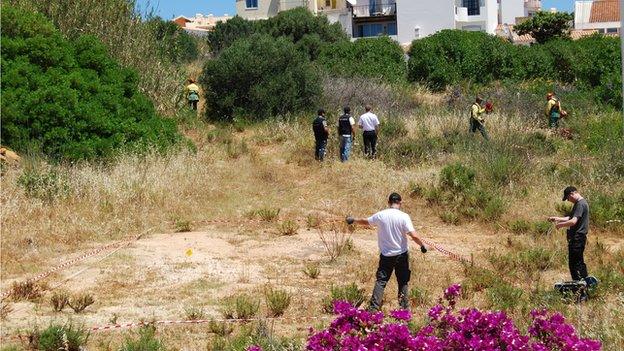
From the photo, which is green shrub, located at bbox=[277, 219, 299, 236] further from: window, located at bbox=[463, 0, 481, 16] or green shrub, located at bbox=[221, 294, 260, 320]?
window, located at bbox=[463, 0, 481, 16]

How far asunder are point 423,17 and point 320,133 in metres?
41.2

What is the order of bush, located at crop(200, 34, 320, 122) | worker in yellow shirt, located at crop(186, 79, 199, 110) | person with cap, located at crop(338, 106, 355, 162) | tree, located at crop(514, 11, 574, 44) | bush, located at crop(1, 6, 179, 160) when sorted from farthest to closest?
1. tree, located at crop(514, 11, 574, 44)
2. worker in yellow shirt, located at crop(186, 79, 199, 110)
3. bush, located at crop(200, 34, 320, 122)
4. person with cap, located at crop(338, 106, 355, 162)
5. bush, located at crop(1, 6, 179, 160)

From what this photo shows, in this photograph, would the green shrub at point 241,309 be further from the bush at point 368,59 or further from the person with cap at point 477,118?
the bush at point 368,59

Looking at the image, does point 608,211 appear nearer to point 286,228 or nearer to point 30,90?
point 286,228

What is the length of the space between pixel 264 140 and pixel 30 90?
7097mm

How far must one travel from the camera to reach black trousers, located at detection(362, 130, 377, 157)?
1803 centimetres

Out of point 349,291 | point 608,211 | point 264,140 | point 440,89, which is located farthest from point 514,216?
point 440,89

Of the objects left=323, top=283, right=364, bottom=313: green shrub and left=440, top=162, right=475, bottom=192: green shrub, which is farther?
left=440, top=162, right=475, bottom=192: green shrub

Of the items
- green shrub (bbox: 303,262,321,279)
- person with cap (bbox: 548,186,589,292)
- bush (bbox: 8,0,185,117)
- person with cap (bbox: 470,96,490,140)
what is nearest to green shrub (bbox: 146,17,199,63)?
bush (bbox: 8,0,185,117)

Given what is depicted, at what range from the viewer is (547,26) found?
55.9m

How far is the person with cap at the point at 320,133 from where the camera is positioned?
17906 mm

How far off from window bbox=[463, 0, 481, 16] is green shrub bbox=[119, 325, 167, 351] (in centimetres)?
5554

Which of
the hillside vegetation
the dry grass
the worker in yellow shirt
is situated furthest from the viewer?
the worker in yellow shirt

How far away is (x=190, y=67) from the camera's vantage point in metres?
34.4
